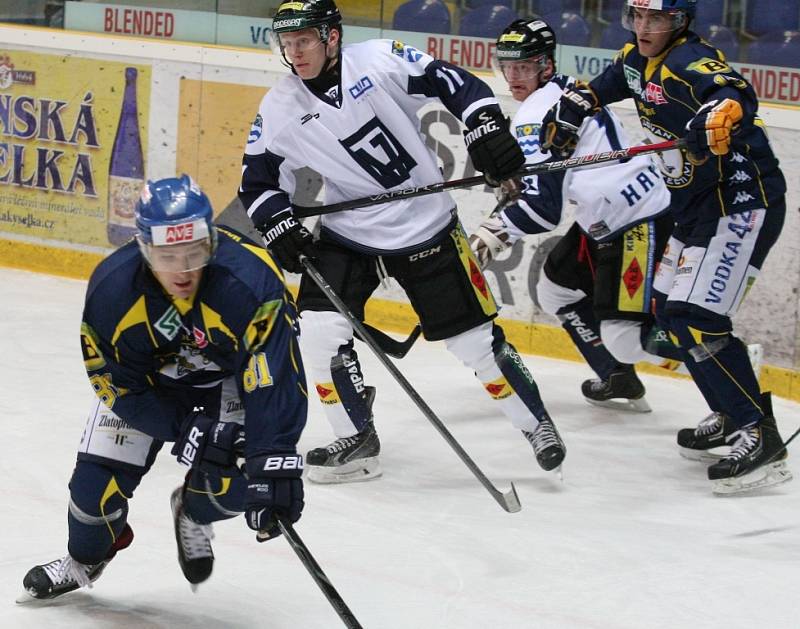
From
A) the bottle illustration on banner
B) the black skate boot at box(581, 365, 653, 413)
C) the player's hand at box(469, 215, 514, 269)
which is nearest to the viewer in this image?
the player's hand at box(469, 215, 514, 269)

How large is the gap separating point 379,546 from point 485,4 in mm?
3026

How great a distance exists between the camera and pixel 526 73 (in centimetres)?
430

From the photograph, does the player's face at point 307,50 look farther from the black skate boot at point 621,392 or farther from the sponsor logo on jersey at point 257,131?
the black skate boot at point 621,392

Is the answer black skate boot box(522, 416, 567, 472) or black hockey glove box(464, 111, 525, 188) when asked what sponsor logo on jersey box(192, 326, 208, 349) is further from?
black skate boot box(522, 416, 567, 472)

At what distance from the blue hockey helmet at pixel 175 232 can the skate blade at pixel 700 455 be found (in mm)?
2185

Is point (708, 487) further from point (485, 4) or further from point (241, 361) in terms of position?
point (485, 4)

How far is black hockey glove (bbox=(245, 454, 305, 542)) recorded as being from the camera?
2553mm

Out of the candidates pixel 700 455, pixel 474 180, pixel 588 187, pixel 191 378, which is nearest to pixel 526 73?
pixel 588 187

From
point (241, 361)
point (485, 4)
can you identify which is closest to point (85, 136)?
point (485, 4)

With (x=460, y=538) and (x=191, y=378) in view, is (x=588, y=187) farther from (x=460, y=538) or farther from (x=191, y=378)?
(x=191, y=378)

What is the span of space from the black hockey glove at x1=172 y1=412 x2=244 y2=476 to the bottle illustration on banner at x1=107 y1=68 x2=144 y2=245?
3788 millimetres

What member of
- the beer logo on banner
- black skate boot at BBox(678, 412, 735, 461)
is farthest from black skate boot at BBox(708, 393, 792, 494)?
the beer logo on banner

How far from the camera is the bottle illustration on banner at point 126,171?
6352mm

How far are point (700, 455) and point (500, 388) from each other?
73 centimetres
